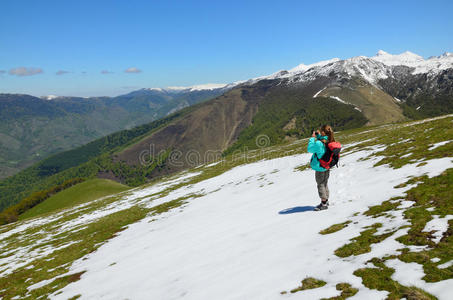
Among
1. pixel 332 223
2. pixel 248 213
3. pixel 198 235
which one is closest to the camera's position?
pixel 332 223

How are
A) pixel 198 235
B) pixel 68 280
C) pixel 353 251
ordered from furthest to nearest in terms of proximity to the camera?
1. pixel 198 235
2. pixel 68 280
3. pixel 353 251

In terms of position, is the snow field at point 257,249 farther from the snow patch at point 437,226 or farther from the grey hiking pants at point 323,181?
the grey hiking pants at point 323,181

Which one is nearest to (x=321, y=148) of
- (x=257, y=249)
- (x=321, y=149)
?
(x=321, y=149)

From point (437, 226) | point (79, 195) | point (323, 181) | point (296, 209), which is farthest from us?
point (79, 195)

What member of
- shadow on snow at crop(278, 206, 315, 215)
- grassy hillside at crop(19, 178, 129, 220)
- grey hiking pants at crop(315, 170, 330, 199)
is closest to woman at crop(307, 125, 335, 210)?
grey hiking pants at crop(315, 170, 330, 199)

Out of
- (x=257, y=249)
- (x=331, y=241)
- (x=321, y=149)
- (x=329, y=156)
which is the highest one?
(x=321, y=149)

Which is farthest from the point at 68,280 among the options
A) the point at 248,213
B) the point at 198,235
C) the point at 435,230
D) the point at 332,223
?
the point at 435,230

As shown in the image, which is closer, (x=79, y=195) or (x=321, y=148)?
(x=321, y=148)

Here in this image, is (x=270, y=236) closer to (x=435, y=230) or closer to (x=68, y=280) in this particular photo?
(x=435, y=230)

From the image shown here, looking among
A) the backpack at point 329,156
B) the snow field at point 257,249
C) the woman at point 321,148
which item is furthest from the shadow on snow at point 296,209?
the backpack at point 329,156

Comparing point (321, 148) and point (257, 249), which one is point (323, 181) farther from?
point (257, 249)

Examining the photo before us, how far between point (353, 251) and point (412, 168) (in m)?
10.3

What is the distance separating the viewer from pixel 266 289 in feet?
25.7

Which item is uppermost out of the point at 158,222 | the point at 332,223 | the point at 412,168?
the point at 412,168
